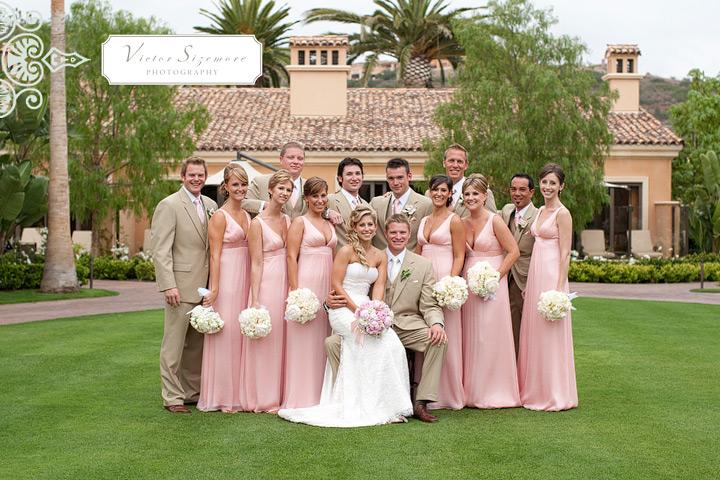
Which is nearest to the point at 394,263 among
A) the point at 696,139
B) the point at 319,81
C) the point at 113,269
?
the point at 113,269

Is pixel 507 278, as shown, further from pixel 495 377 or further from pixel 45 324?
pixel 45 324

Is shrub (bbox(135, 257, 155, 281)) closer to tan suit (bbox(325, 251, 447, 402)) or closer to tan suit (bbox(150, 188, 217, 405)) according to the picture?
tan suit (bbox(150, 188, 217, 405))

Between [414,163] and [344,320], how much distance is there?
2401 cm

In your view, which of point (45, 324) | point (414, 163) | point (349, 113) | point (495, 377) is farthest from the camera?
point (349, 113)

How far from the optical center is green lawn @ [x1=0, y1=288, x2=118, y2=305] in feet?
66.4

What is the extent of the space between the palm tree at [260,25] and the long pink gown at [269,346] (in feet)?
121

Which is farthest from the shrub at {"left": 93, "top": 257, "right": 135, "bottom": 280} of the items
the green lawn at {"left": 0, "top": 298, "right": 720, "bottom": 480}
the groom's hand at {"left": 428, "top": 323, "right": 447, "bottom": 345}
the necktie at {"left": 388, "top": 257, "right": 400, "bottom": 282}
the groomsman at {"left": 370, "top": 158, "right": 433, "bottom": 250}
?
the groom's hand at {"left": 428, "top": 323, "right": 447, "bottom": 345}

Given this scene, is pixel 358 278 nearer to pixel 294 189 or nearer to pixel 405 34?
pixel 294 189

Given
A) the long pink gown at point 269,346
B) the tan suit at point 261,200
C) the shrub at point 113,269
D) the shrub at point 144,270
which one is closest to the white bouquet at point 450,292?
the long pink gown at point 269,346

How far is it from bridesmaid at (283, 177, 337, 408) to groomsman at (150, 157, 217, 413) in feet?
2.81

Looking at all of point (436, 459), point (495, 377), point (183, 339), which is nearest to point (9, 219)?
point (183, 339)

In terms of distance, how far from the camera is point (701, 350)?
40.2 feet

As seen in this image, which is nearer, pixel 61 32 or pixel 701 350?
pixel 701 350

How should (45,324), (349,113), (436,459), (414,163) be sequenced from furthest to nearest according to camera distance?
(349,113)
(414,163)
(45,324)
(436,459)
